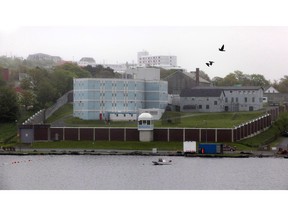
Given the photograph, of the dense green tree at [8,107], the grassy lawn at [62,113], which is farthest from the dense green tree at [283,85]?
the dense green tree at [8,107]

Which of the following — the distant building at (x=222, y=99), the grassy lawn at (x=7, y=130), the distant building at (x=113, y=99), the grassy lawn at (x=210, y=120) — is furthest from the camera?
the distant building at (x=222, y=99)

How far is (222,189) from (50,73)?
55.1 m

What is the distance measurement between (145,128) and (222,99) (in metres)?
16.6

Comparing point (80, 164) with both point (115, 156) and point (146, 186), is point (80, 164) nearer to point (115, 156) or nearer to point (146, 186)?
point (115, 156)

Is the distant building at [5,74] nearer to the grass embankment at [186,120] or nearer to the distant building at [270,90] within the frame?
the grass embankment at [186,120]

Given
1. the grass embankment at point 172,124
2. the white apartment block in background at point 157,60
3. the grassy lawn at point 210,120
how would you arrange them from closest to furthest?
the grass embankment at point 172,124 < the grassy lawn at point 210,120 < the white apartment block in background at point 157,60

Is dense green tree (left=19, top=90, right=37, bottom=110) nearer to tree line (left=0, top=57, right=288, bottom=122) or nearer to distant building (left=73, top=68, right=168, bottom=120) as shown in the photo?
tree line (left=0, top=57, right=288, bottom=122)

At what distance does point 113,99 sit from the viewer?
9081 cm

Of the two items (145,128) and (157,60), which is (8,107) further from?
(157,60)

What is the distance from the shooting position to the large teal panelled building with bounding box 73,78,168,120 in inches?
3529

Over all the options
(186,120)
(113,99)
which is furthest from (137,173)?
(113,99)

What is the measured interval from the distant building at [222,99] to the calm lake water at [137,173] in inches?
965

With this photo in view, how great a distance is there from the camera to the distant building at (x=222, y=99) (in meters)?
94.9

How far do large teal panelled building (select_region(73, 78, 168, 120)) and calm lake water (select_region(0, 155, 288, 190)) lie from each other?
59.0 feet
